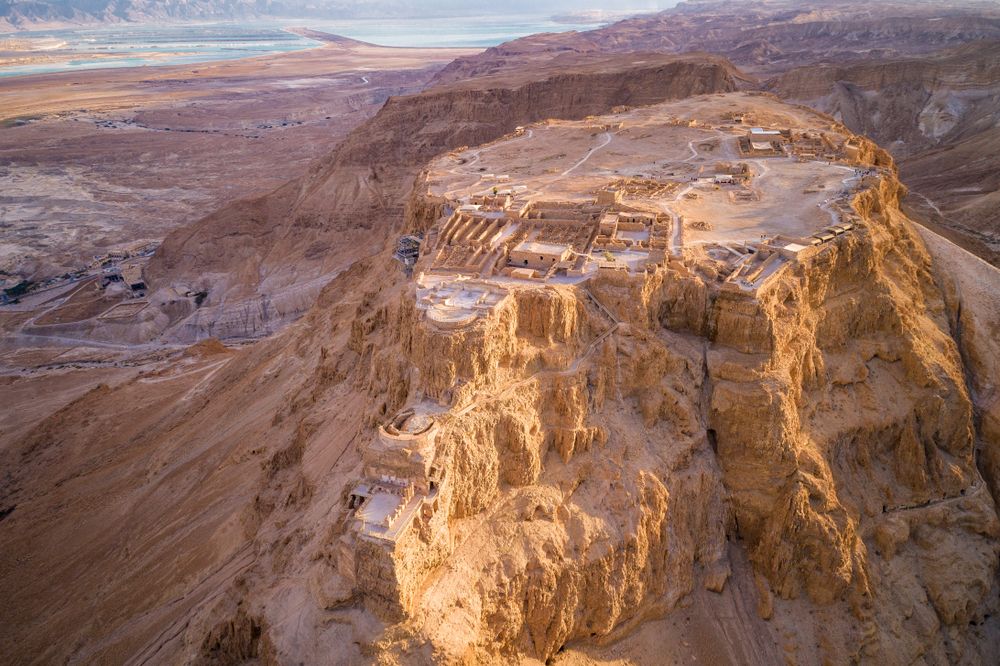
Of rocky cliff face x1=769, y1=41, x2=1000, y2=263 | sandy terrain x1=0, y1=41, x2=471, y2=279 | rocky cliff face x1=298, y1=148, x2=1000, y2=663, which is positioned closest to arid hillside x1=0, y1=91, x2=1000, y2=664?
rocky cliff face x1=298, y1=148, x2=1000, y2=663

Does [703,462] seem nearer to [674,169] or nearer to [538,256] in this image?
[538,256]

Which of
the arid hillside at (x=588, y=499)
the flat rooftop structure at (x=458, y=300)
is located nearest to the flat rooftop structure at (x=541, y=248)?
the arid hillside at (x=588, y=499)

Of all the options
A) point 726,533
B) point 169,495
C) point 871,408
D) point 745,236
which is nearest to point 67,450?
point 169,495

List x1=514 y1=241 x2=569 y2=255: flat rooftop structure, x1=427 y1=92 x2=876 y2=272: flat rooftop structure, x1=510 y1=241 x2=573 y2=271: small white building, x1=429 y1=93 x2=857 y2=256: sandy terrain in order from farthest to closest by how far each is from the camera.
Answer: x1=429 y1=93 x2=857 y2=256: sandy terrain → x1=427 y1=92 x2=876 y2=272: flat rooftop structure → x1=514 y1=241 x2=569 y2=255: flat rooftop structure → x1=510 y1=241 x2=573 y2=271: small white building

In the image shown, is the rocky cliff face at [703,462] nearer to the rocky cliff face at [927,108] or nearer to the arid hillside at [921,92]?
the arid hillside at [921,92]

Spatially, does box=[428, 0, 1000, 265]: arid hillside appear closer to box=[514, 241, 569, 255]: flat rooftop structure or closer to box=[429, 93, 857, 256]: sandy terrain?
box=[429, 93, 857, 256]: sandy terrain

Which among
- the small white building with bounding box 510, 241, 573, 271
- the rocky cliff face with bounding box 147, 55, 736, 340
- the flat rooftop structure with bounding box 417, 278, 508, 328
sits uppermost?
the small white building with bounding box 510, 241, 573, 271

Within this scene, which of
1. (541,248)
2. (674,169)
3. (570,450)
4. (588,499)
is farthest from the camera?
(674,169)

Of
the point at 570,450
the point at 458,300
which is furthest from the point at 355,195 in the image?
the point at 570,450
